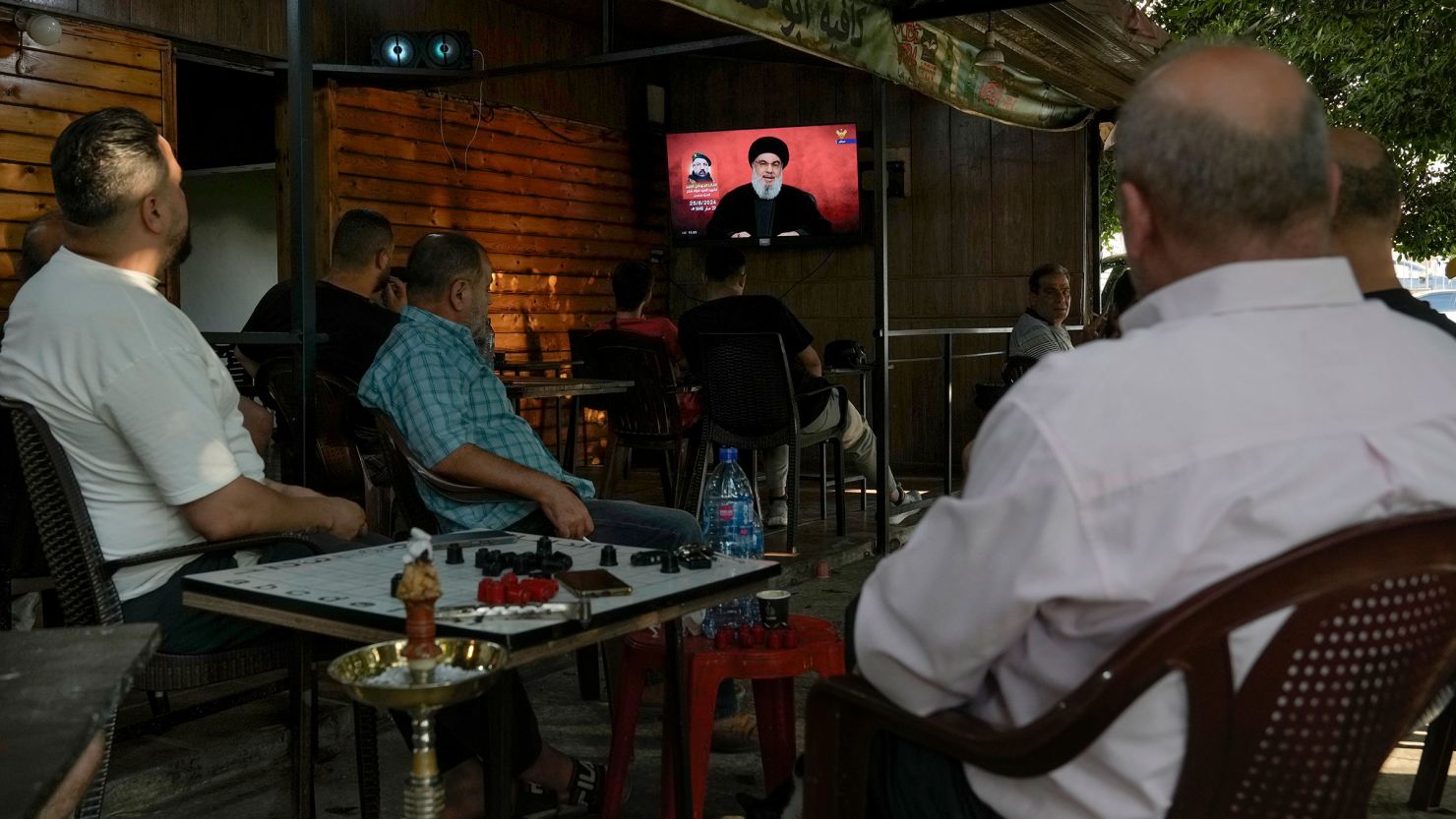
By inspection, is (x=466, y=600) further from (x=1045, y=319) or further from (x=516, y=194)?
(x=516, y=194)

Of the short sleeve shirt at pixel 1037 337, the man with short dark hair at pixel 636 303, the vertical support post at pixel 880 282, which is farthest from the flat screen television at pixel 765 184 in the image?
the vertical support post at pixel 880 282

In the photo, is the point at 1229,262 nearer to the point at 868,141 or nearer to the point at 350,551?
the point at 350,551

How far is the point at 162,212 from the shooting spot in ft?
8.20

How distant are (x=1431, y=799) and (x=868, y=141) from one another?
7.05 meters

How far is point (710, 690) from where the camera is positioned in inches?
101

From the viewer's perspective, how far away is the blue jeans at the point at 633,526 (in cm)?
336

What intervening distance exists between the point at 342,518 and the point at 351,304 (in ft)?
7.07

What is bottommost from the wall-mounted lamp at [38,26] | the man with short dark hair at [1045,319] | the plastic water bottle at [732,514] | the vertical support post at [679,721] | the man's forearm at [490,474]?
the vertical support post at [679,721]

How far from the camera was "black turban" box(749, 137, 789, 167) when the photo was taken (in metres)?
9.34

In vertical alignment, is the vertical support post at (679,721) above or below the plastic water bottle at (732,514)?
below

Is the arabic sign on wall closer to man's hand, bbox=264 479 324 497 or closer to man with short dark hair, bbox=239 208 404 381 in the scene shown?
man with short dark hair, bbox=239 208 404 381

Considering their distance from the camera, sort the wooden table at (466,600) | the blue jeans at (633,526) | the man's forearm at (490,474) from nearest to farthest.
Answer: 1. the wooden table at (466,600)
2. the man's forearm at (490,474)
3. the blue jeans at (633,526)

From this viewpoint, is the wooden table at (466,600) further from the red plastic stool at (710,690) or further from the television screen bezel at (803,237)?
the television screen bezel at (803,237)

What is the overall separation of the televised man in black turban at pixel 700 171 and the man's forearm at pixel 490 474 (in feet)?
21.9
